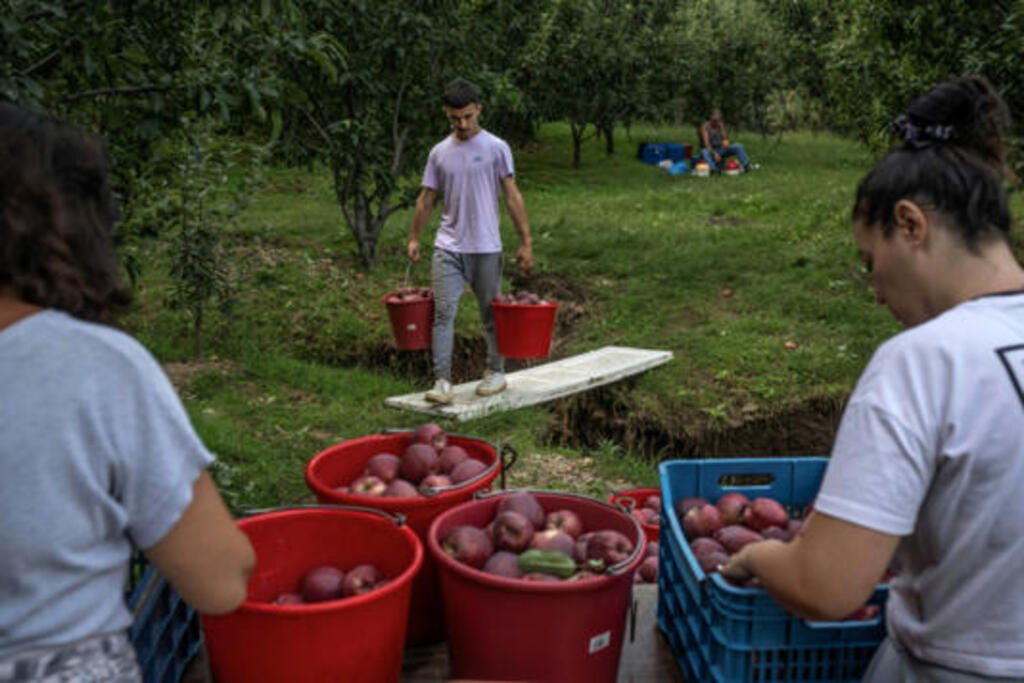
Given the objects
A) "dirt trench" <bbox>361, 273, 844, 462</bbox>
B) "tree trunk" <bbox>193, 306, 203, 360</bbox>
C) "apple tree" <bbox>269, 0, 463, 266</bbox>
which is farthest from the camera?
"apple tree" <bbox>269, 0, 463, 266</bbox>

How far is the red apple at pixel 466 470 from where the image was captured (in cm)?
265

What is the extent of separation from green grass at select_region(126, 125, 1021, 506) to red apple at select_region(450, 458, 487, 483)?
158 cm

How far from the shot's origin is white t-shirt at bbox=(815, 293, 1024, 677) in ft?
4.86

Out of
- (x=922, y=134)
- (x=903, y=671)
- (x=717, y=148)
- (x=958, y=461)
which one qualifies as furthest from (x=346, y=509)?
(x=717, y=148)

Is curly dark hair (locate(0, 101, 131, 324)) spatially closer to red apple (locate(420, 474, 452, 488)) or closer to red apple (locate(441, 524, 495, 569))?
red apple (locate(441, 524, 495, 569))

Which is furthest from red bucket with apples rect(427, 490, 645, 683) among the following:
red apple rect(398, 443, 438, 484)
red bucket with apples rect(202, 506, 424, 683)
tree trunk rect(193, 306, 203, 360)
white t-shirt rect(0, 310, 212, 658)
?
tree trunk rect(193, 306, 203, 360)

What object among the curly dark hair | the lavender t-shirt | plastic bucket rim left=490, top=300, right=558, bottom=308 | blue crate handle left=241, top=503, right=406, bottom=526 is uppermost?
the curly dark hair

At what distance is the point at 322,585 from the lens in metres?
2.17

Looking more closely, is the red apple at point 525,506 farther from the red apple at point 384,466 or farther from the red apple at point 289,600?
the red apple at point 289,600

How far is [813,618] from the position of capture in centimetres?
162

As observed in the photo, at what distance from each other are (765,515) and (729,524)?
11 centimetres

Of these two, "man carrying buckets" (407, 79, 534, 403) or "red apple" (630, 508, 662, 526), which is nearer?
"red apple" (630, 508, 662, 526)

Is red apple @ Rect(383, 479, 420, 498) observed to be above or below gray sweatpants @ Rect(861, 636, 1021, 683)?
below

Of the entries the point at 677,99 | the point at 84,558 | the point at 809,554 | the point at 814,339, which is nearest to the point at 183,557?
the point at 84,558
